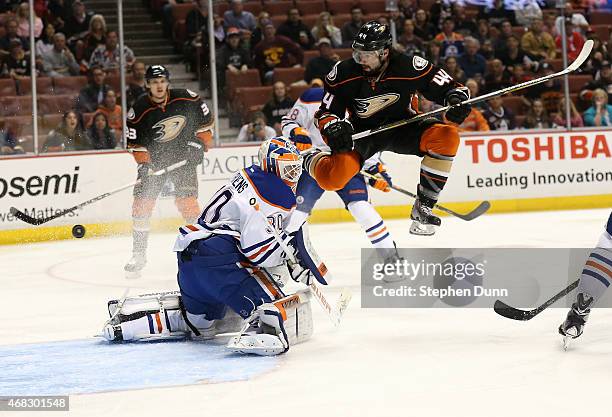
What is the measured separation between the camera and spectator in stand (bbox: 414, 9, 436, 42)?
9.97 meters

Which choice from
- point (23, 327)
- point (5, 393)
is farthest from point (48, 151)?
point (5, 393)

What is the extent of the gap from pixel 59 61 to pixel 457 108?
4931 mm

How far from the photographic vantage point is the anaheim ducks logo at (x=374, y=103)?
5129 millimetres

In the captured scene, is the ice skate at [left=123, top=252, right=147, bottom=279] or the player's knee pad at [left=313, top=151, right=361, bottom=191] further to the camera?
the ice skate at [left=123, top=252, right=147, bottom=279]

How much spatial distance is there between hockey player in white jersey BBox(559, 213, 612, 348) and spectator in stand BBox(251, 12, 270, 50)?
239 inches

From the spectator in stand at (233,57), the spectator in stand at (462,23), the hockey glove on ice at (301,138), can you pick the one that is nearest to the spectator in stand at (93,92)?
the spectator in stand at (233,57)

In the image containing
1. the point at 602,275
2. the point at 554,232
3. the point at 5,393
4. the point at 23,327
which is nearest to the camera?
the point at 5,393

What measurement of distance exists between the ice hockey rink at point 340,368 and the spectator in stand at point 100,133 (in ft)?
10.3

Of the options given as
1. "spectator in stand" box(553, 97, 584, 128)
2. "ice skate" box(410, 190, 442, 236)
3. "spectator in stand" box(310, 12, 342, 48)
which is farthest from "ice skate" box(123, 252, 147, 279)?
"spectator in stand" box(553, 97, 584, 128)

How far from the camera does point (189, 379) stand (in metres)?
3.70

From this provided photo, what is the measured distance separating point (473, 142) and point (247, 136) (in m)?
2.05

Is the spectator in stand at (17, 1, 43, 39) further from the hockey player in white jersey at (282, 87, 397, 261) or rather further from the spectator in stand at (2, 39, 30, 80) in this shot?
the hockey player in white jersey at (282, 87, 397, 261)

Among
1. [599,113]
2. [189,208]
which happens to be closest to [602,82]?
[599,113]

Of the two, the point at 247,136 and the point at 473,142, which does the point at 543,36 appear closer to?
the point at 473,142
